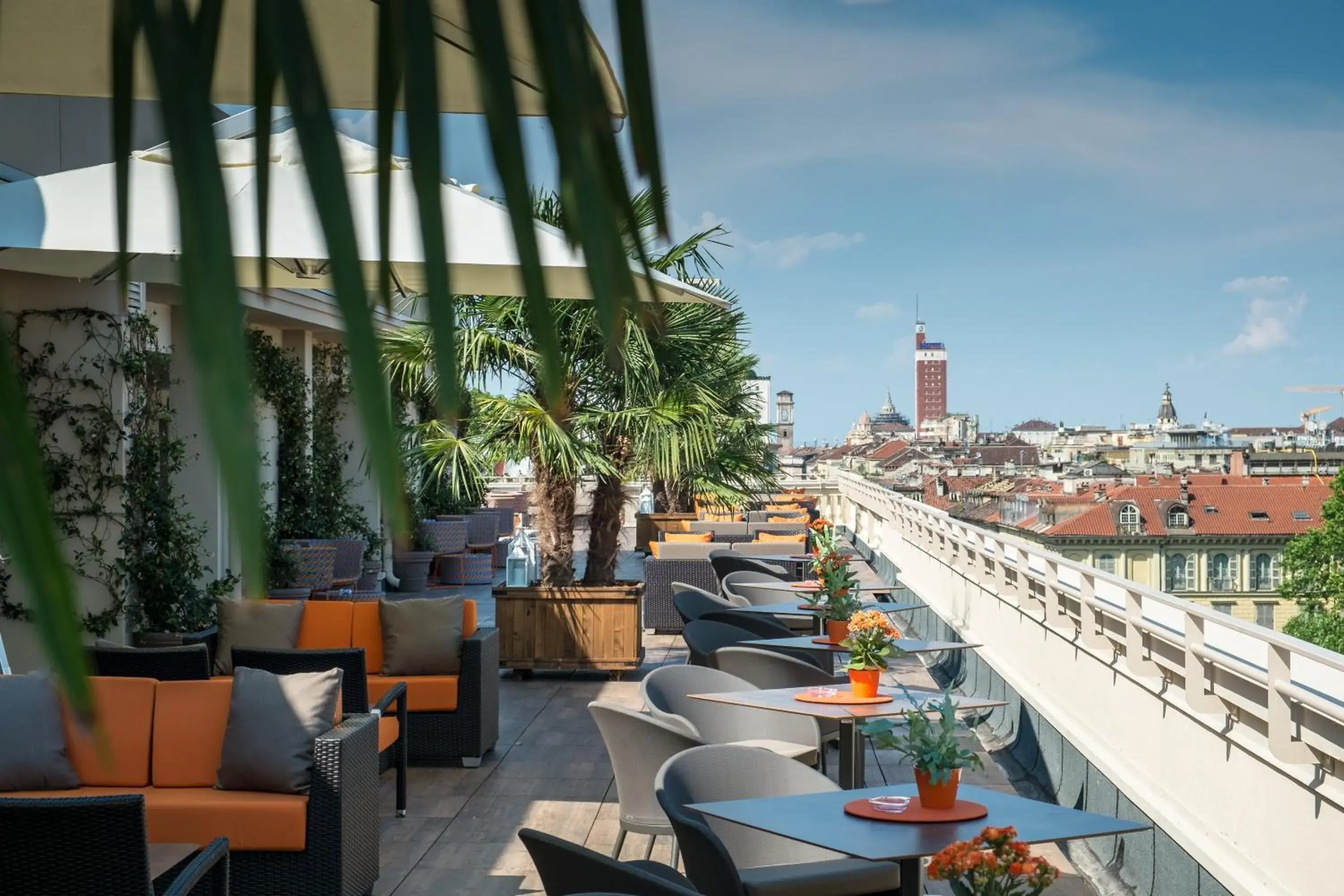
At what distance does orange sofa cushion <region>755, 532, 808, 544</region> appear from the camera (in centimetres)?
1549

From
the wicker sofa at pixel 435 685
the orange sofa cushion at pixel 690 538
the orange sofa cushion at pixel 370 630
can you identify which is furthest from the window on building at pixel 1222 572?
the orange sofa cushion at pixel 370 630

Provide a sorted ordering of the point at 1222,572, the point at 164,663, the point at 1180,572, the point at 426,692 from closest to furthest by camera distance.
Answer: the point at 164,663, the point at 426,692, the point at 1180,572, the point at 1222,572

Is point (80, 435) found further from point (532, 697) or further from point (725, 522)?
point (725, 522)

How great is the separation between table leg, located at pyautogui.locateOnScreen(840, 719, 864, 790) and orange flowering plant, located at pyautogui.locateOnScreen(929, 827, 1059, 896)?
3112 millimetres

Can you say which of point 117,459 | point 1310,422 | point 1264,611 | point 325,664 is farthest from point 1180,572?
point 325,664

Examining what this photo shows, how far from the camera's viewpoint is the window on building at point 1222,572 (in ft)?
200

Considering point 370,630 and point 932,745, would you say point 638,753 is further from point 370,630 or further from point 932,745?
point 370,630

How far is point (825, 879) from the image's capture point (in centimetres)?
434

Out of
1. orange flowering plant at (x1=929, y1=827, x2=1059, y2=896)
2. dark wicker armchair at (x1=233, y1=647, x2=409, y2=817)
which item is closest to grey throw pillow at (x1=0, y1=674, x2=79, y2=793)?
dark wicker armchair at (x1=233, y1=647, x2=409, y2=817)

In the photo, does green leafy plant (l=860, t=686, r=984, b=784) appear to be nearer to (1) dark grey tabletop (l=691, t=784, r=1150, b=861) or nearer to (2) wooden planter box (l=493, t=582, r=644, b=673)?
(1) dark grey tabletop (l=691, t=784, r=1150, b=861)

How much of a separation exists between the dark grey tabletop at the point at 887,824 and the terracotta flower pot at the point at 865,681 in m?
1.59

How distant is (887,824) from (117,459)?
706 cm

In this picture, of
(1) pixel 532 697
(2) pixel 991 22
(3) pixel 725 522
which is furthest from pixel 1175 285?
(2) pixel 991 22

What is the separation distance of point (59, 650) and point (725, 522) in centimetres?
1869
